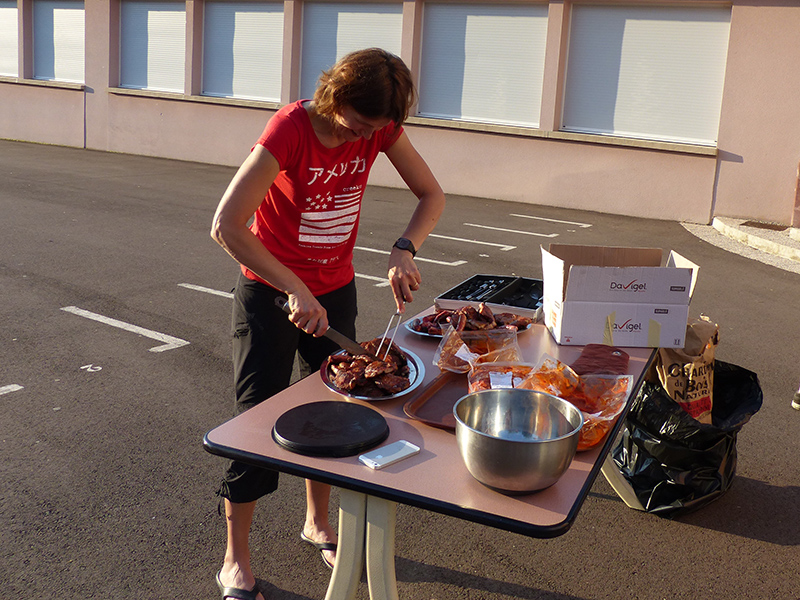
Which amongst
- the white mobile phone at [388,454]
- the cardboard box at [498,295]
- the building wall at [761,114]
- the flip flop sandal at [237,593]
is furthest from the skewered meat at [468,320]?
the building wall at [761,114]

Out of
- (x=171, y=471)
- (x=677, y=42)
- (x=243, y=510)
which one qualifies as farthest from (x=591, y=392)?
(x=677, y=42)

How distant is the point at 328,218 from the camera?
2691 millimetres

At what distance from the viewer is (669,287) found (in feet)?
9.34

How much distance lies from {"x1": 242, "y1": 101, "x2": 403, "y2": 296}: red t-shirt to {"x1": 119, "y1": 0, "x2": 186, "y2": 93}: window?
16.4m

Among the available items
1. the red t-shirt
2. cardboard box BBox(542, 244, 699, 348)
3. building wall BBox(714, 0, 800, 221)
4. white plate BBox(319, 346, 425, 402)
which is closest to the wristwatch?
the red t-shirt

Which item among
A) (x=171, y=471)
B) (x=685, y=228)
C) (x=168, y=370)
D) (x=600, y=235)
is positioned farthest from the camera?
(x=685, y=228)

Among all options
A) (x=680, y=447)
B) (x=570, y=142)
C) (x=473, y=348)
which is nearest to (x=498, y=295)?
(x=473, y=348)

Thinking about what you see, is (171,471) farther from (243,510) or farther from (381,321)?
(381,321)

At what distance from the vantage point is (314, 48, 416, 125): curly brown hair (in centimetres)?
229

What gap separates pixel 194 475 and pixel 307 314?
1.69 meters

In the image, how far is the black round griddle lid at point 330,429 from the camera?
6.21 feet

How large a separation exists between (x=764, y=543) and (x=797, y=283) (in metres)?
5.74

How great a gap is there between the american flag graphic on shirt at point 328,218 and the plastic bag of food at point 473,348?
0.52 meters

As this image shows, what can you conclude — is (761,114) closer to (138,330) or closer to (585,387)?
(138,330)
